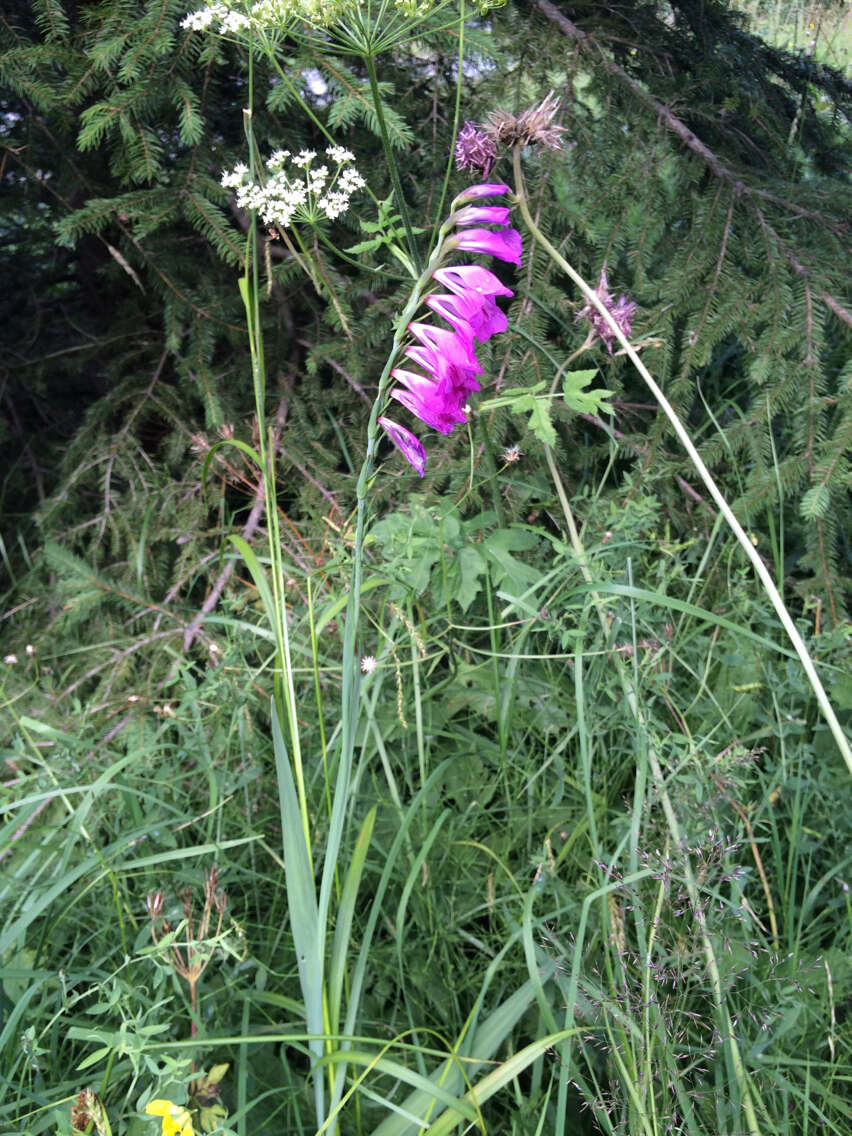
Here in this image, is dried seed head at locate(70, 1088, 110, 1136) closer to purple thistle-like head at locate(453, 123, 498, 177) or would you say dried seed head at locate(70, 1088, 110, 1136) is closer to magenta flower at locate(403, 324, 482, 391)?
magenta flower at locate(403, 324, 482, 391)

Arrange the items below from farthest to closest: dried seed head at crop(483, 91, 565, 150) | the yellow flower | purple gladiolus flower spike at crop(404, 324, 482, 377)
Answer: dried seed head at crop(483, 91, 565, 150), purple gladiolus flower spike at crop(404, 324, 482, 377), the yellow flower

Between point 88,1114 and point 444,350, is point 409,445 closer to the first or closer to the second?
point 444,350

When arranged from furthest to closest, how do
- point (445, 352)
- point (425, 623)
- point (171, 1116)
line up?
point (425, 623), point (445, 352), point (171, 1116)

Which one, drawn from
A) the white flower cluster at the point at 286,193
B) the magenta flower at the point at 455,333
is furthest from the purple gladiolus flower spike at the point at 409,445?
the white flower cluster at the point at 286,193

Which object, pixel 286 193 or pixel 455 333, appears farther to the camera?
pixel 286 193

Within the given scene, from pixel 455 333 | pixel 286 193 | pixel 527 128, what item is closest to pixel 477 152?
pixel 527 128

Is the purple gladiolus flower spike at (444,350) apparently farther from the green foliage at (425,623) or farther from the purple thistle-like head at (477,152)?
the purple thistle-like head at (477,152)

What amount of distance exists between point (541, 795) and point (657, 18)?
210 centimetres

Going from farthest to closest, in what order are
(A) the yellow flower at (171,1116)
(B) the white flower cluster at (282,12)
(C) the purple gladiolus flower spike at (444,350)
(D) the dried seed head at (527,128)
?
(D) the dried seed head at (527,128), (B) the white flower cluster at (282,12), (C) the purple gladiolus flower spike at (444,350), (A) the yellow flower at (171,1116)

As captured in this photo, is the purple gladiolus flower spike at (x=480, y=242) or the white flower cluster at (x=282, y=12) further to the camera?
the white flower cluster at (x=282, y=12)

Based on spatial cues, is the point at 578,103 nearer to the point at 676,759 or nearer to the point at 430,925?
the point at 676,759

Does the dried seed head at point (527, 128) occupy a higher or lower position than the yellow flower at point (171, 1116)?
higher

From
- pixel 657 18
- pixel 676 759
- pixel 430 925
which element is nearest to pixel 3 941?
pixel 430 925

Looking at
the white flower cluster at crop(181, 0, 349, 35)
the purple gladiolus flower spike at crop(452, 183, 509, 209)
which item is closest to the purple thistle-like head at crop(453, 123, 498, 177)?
the white flower cluster at crop(181, 0, 349, 35)
